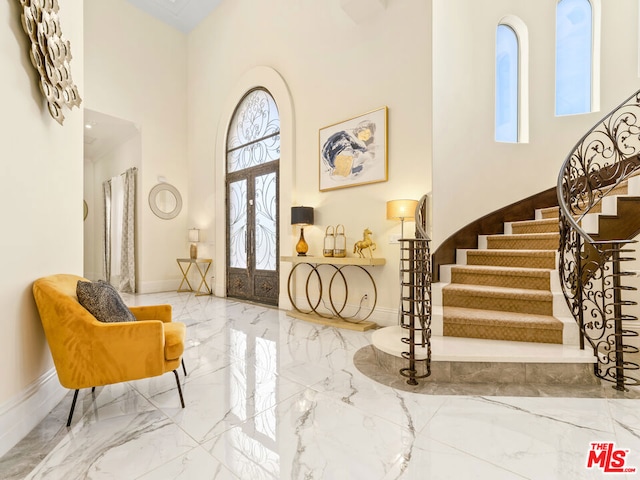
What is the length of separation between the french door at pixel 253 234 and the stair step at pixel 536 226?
11.4 feet

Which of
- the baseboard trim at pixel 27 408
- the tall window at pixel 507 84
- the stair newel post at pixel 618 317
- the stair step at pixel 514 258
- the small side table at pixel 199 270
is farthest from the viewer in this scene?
the small side table at pixel 199 270

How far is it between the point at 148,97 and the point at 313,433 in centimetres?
735

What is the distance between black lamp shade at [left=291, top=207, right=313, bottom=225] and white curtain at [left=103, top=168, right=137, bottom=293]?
14.2 feet

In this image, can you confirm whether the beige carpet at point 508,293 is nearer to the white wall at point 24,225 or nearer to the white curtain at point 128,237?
the white wall at point 24,225

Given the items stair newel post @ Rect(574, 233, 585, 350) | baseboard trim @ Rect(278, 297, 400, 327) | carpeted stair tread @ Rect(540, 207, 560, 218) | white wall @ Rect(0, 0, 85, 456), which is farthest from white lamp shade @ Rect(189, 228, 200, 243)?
stair newel post @ Rect(574, 233, 585, 350)

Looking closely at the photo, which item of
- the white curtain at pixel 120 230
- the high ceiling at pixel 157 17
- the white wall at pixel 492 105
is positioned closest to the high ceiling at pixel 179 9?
the high ceiling at pixel 157 17

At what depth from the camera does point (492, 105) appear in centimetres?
463

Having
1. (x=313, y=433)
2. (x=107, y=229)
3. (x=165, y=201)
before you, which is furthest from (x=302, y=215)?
(x=107, y=229)

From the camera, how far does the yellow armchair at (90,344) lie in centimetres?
169

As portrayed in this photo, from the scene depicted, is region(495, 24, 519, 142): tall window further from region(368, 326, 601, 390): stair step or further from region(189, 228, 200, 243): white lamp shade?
region(189, 228, 200, 243): white lamp shade

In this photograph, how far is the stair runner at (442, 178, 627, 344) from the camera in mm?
2531

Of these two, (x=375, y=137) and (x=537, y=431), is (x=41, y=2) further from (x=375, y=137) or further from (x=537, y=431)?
(x=537, y=431)

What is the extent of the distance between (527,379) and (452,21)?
4.23m

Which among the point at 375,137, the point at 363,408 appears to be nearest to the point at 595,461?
the point at 363,408
